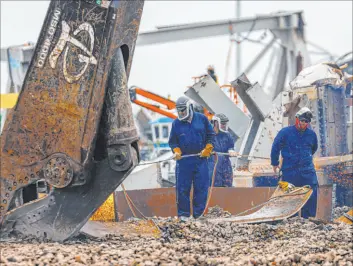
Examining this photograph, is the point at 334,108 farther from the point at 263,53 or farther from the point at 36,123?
the point at 263,53

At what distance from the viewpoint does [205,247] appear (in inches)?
207

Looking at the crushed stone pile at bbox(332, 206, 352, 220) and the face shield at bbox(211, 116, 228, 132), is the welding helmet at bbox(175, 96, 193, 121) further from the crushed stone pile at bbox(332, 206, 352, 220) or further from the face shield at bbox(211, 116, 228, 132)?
the crushed stone pile at bbox(332, 206, 352, 220)

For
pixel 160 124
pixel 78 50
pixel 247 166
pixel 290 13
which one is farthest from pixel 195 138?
pixel 160 124

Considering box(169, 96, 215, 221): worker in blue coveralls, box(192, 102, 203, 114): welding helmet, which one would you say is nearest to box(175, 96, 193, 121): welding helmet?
box(169, 96, 215, 221): worker in blue coveralls

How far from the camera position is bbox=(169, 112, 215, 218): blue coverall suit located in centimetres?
809

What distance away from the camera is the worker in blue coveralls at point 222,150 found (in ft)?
34.2

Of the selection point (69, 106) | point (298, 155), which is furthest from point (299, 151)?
point (69, 106)

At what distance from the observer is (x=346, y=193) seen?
34.2 ft

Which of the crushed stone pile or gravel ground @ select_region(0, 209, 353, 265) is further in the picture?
the crushed stone pile

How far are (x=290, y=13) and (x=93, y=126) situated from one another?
14.1 m

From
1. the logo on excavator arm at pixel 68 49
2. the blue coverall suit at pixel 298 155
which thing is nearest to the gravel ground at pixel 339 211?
the blue coverall suit at pixel 298 155

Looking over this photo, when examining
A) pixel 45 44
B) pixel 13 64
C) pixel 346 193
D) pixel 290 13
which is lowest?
pixel 346 193

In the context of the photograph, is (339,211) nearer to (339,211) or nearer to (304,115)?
(339,211)

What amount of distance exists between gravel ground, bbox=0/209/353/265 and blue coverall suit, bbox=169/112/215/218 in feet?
4.66
